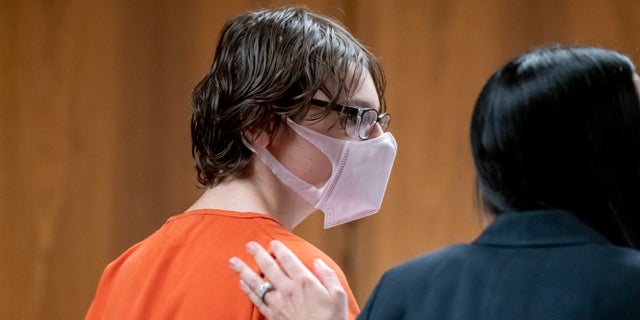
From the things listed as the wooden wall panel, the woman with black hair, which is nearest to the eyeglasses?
the woman with black hair

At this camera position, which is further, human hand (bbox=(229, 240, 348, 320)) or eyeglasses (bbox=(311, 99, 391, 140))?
eyeglasses (bbox=(311, 99, 391, 140))

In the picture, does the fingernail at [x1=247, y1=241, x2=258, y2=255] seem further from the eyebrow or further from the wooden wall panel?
the wooden wall panel

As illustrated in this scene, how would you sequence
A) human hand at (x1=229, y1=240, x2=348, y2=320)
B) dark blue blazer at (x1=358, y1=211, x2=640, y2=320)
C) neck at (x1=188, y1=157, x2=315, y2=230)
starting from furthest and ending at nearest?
neck at (x1=188, y1=157, x2=315, y2=230), human hand at (x1=229, y1=240, x2=348, y2=320), dark blue blazer at (x1=358, y1=211, x2=640, y2=320)

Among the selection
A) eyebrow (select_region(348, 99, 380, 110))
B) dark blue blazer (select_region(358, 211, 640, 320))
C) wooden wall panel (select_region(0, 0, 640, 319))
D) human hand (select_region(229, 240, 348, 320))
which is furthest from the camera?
wooden wall panel (select_region(0, 0, 640, 319))

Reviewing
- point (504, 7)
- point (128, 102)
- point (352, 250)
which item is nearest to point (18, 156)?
point (128, 102)

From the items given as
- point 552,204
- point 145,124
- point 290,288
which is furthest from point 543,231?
point 145,124

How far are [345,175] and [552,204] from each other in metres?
0.72

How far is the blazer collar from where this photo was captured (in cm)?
105

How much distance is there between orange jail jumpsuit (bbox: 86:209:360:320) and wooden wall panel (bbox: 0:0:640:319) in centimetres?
165

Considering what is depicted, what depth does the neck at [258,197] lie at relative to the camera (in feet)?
5.18

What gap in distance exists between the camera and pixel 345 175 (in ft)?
5.79

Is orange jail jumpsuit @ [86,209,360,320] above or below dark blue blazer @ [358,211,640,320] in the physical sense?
below

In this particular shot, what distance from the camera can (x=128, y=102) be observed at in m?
3.24

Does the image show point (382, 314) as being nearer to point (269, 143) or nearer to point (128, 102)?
point (269, 143)
